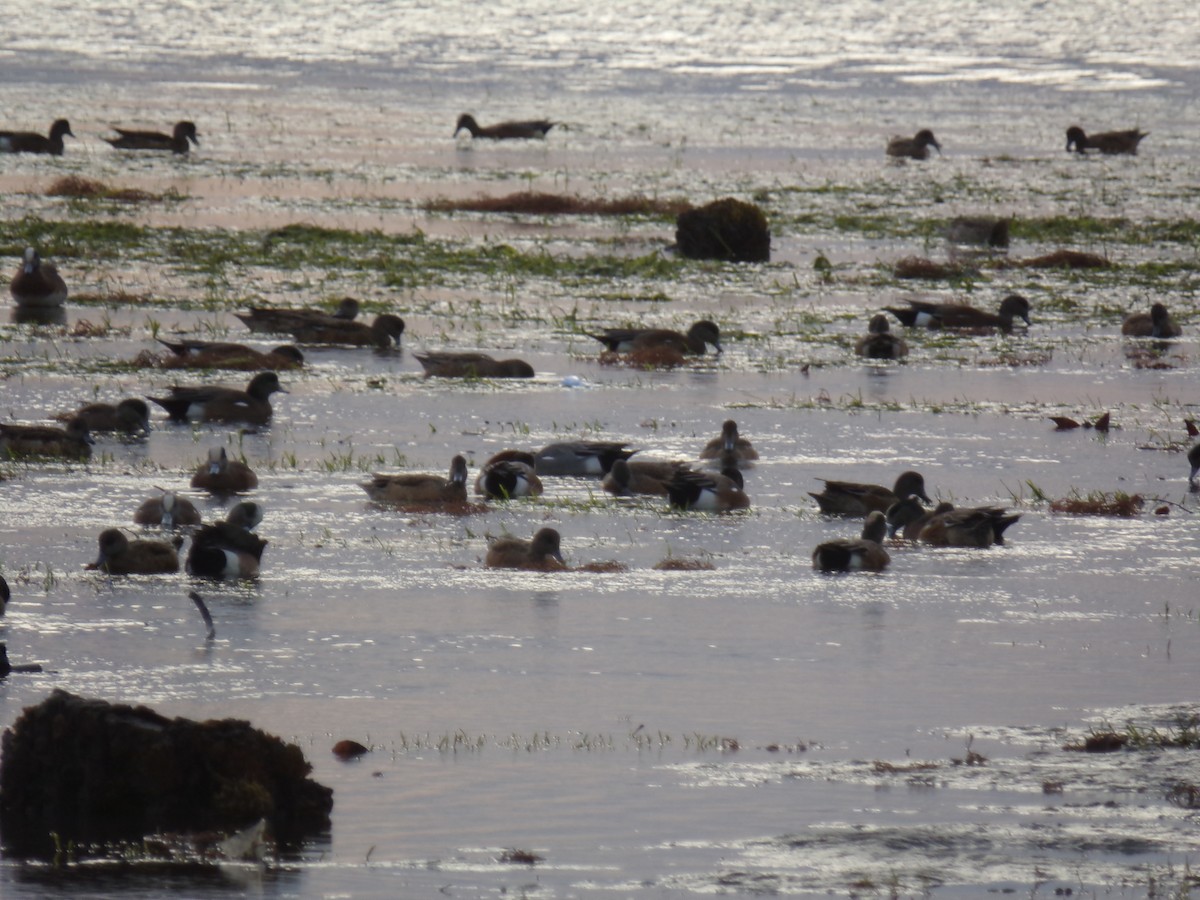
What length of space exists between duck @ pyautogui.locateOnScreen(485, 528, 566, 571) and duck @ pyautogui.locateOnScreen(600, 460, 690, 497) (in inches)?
92.5

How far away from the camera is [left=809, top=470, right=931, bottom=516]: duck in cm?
1334

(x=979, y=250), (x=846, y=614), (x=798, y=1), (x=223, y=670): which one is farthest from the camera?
(x=798, y=1)

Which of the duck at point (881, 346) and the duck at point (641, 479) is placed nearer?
the duck at point (641, 479)

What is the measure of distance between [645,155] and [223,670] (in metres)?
32.0

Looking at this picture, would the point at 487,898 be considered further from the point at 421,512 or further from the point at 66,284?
the point at 66,284

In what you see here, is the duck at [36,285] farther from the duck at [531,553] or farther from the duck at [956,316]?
the duck at [531,553]

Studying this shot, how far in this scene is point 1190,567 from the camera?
12.2 metres

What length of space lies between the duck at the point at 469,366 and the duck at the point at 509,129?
83.5 feet

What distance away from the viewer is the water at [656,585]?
7363mm

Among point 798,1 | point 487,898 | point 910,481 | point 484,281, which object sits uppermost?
point 798,1

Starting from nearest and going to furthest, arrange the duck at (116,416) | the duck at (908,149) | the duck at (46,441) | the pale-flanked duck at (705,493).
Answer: the pale-flanked duck at (705,493)
the duck at (46,441)
the duck at (116,416)
the duck at (908,149)

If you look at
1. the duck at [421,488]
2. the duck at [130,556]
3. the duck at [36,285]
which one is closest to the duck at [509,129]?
the duck at [36,285]

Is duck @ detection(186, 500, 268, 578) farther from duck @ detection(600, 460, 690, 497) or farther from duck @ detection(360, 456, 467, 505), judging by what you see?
duck @ detection(600, 460, 690, 497)

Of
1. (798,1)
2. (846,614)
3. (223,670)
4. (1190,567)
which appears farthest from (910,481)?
(798,1)
